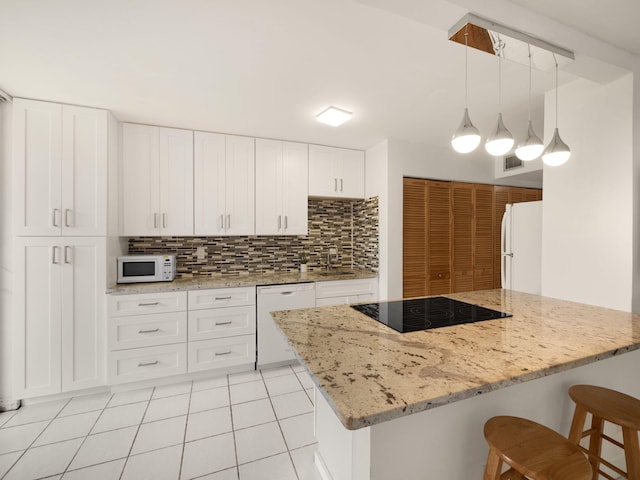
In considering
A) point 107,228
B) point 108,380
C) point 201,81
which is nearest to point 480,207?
point 201,81

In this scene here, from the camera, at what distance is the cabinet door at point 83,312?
236cm

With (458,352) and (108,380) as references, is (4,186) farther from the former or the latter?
(458,352)

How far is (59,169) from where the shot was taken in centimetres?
235

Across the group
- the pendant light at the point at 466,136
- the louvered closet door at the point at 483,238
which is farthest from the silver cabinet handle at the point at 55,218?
the louvered closet door at the point at 483,238

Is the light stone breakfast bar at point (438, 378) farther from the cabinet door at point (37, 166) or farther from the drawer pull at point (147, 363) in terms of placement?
the cabinet door at point (37, 166)

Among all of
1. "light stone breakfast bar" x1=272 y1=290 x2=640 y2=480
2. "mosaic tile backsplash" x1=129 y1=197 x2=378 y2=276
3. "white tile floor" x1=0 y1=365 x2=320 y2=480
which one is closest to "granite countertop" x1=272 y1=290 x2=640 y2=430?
"light stone breakfast bar" x1=272 y1=290 x2=640 y2=480

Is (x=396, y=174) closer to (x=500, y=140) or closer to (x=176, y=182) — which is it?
(x=500, y=140)

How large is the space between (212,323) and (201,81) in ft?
6.72

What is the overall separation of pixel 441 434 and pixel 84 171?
3069 millimetres

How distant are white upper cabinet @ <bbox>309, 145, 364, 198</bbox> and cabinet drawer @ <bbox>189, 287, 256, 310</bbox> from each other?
137cm

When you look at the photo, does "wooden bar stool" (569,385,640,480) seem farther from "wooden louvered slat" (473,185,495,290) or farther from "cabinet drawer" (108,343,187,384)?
"cabinet drawer" (108,343,187,384)

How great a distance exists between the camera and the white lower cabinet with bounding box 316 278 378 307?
10.4ft

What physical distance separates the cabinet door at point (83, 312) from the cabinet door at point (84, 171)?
0.50 feet

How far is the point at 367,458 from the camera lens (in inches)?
40.4
